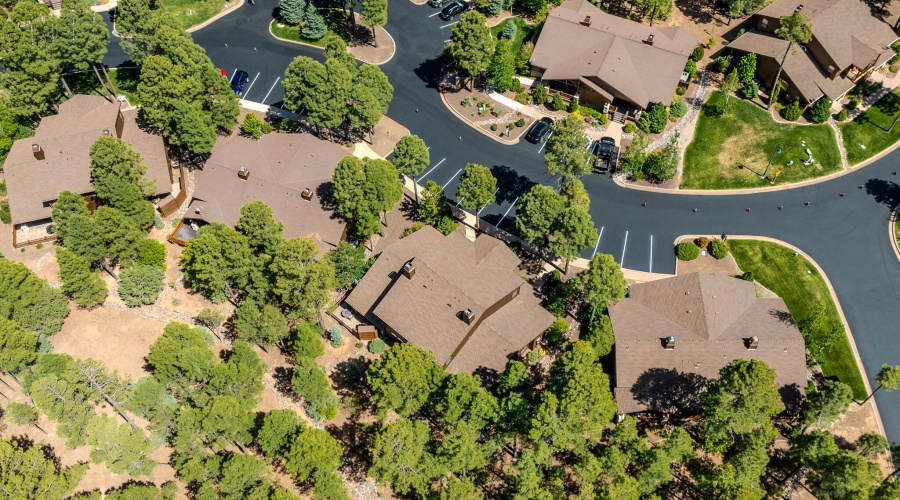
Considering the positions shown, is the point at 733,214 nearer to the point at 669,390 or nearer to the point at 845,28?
the point at 669,390

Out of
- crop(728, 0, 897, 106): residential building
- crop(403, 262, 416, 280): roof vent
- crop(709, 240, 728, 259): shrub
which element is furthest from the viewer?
crop(728, 0, 897, 106): residential building

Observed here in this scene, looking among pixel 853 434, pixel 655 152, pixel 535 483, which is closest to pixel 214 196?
pixel 535 483

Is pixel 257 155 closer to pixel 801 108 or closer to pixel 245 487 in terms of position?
pixel 245 487

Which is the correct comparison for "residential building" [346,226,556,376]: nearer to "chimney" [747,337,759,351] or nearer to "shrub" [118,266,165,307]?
"chimney" [747,337,759,351]

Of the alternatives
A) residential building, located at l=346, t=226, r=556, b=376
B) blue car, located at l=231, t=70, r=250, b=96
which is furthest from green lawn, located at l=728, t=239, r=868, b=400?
blue car, located at l=231, t=70, r=250, b=96

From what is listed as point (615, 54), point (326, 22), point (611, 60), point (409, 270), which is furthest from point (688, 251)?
point (326, 22)
